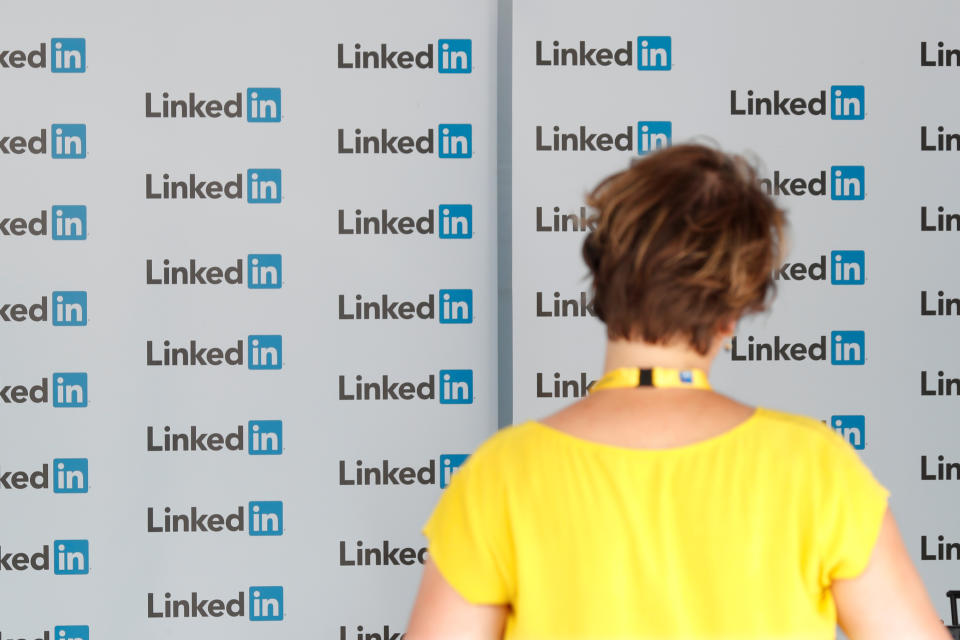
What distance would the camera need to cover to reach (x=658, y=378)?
843mm

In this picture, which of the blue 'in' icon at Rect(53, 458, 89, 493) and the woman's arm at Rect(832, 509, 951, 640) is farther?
the blue 'in' icon at Rect(53, 458, 89, 493)

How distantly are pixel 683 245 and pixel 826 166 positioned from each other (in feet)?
6.66

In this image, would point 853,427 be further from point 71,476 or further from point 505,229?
point 71,476

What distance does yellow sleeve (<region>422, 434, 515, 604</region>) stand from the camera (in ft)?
2.64

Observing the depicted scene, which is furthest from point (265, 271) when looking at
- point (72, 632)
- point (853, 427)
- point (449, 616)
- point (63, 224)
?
point (449, 616)

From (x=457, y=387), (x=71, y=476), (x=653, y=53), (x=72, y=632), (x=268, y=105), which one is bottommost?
(x=72, y=632)

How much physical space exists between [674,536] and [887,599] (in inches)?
7.4

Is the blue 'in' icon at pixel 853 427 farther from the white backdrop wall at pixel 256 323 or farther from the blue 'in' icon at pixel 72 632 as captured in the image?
the blue 'in' icon at pixel 72 632

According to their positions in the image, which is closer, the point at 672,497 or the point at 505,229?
the point at 672,497

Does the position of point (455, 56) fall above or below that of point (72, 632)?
above

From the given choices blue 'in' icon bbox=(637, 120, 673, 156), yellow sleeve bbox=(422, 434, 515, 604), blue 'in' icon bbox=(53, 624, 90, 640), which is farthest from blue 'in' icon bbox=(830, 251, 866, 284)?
blue 'in' icon bbox=(53, 624, 90, 640)

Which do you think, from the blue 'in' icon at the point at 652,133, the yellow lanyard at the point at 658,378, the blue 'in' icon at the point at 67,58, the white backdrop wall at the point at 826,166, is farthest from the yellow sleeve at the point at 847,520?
the blue 'in' icon at the point at 67,58

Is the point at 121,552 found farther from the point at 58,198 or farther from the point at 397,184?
the point at 397,184

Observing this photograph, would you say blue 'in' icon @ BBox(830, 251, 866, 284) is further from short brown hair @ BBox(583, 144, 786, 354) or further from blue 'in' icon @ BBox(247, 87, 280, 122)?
short brown hair @ BBox(583, 144, 786, 354)
